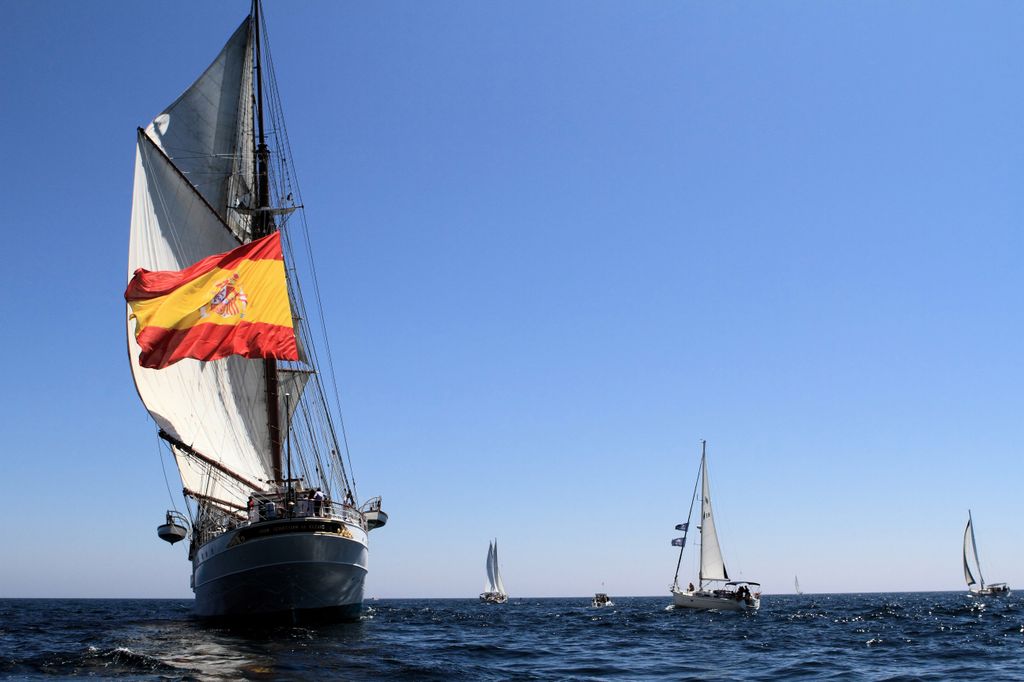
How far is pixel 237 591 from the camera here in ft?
115

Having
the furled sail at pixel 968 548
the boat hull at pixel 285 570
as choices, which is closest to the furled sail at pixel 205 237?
the boat hull at pixel 285 570

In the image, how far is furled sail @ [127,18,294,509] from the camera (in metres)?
37.4

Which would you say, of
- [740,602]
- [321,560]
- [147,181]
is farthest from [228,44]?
[740,602]

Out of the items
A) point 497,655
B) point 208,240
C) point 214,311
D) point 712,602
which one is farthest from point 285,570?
point 712,602

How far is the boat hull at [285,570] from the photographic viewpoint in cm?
3347

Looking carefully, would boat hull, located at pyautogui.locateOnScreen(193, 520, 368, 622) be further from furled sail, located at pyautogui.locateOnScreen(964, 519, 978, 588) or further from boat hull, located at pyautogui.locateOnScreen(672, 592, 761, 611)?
furled sail, located at pyautogui.locateOnScreen(964, 519, 978, 588)

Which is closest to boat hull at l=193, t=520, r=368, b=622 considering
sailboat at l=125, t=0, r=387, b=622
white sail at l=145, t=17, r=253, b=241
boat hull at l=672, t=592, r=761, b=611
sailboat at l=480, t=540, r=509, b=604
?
sailboat at l=125, t=0, r=387, b=622

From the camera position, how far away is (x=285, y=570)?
33.5 metres

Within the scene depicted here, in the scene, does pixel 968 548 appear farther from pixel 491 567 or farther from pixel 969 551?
pixel 491 567

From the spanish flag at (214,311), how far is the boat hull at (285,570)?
7.56 meters

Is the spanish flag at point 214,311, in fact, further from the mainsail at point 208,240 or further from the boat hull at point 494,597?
the boat hull at point 494,597

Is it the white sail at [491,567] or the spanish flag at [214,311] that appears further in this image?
the white sail at [491,567]

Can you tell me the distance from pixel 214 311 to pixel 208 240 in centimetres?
1326

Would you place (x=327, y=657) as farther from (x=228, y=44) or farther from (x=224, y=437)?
(x=228, y=44)
